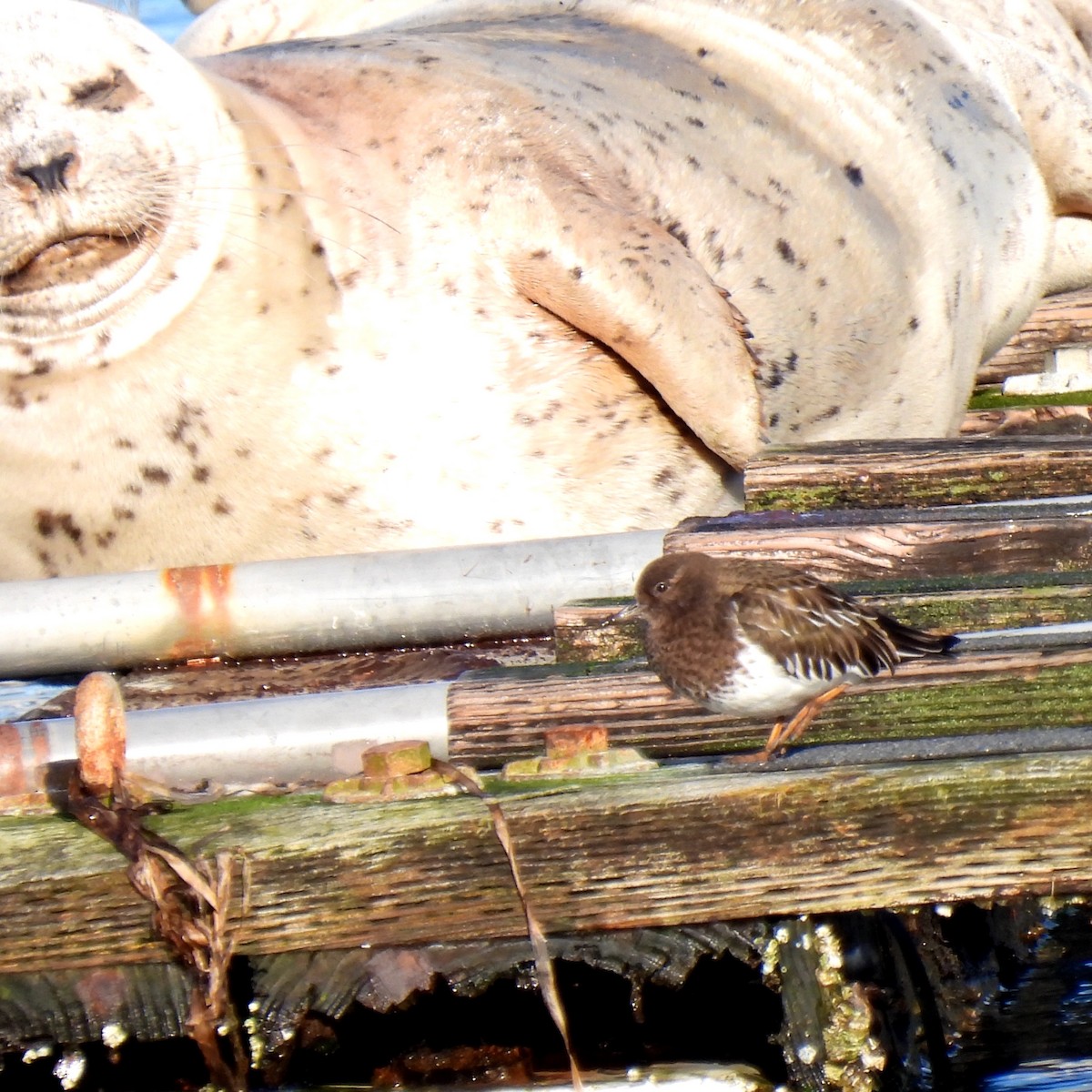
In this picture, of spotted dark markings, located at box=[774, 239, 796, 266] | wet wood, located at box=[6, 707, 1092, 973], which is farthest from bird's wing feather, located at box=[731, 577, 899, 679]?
spotted dark markings, located at box=[774, 239, 796, 266]

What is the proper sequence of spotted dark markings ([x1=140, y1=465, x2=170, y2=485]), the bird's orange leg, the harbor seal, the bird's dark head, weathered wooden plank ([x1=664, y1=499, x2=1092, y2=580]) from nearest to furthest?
1. the bird's orange leg
2. the bird's dark head
3. weathered wooden plank ([x1=664, y1=499, x2=1092, y2=580])
4. the harbor seal
5. spotted dark markings ([x1=140, y1=465, x2=170, y2=485])

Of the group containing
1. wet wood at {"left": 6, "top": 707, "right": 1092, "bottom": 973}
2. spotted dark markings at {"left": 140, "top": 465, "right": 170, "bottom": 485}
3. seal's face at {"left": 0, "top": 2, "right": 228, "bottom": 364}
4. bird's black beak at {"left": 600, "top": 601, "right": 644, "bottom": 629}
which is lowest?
wet wood at {"left": 6, "top": 707, "right": 1092, "bottom": 973}

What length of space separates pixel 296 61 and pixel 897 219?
1.48 m

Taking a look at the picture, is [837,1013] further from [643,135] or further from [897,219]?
[897,219]

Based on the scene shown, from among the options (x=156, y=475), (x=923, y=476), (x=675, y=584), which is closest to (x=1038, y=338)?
(x=923, y=476)

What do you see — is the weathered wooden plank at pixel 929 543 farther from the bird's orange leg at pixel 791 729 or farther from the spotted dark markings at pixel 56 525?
the spotted dark markings at pixel 56 525

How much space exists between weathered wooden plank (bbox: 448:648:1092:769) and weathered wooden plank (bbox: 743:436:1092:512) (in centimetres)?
78

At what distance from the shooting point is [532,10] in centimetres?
511

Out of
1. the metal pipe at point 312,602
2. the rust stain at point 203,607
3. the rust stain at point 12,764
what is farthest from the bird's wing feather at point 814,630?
the rust stain at point 203,607

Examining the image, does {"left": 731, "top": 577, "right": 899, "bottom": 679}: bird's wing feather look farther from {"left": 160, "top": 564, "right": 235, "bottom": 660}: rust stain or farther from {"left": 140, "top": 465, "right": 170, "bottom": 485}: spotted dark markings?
{"left": 140, "top": 465, "right": 170, "bottom": 485}: spotted dark markings

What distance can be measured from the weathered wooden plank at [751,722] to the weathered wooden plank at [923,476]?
0.78 metres

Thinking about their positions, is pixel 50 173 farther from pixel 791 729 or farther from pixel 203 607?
pixel 791 729

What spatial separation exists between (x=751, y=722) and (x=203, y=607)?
1079 mm

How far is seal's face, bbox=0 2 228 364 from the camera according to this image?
129 inches
